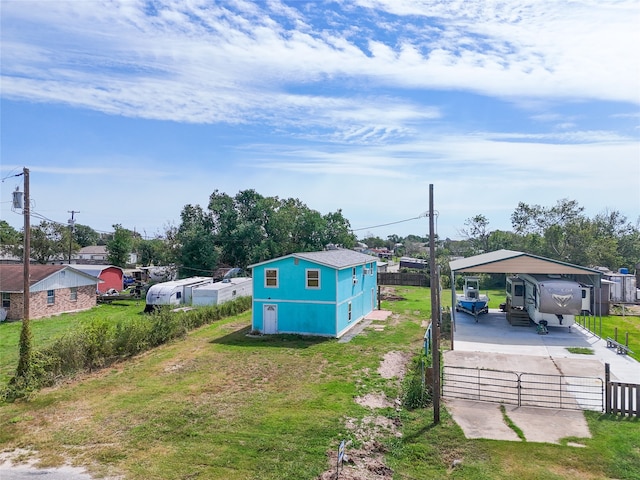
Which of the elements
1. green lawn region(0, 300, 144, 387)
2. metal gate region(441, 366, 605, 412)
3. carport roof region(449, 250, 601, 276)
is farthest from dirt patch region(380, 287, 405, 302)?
metal gate region(441, 366, 605, 412)

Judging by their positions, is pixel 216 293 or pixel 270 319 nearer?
pixel 270 319

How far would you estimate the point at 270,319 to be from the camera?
2253cm

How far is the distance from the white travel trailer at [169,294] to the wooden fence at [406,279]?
2274cm

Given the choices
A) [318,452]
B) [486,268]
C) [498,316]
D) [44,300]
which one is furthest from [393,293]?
[318,452]

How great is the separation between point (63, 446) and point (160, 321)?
35.1 ft

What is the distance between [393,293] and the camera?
1585 inches

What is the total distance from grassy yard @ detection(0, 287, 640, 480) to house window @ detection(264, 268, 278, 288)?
5.71 m

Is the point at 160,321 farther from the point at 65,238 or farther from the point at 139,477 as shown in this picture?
the point at 65,238

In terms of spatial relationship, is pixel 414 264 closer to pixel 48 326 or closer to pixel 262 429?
pixel 48 326

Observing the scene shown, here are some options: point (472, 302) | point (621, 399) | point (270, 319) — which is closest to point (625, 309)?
point (472, 302)

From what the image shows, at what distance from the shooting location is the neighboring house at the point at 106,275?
39312 mm

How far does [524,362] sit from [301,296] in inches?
423

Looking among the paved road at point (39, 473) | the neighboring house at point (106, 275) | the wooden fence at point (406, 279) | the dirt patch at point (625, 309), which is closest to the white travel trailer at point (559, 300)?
the dirt patch at point (625, 309)

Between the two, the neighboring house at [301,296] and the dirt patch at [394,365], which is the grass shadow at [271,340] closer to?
the neighboring house at [301,296]
